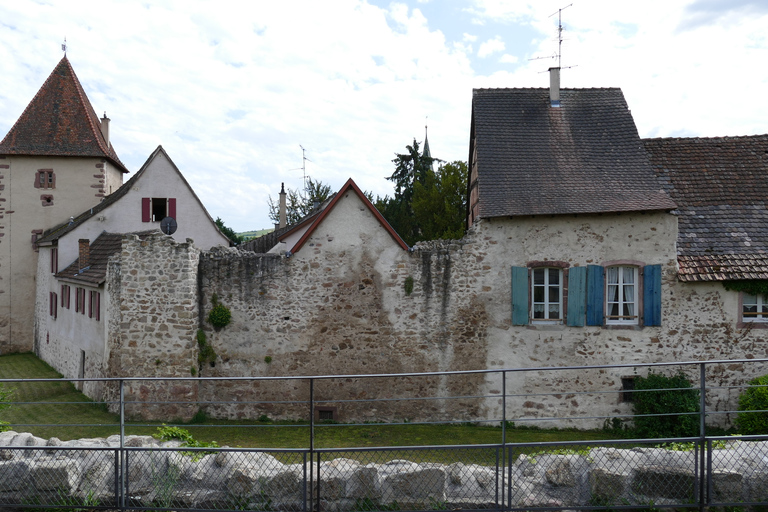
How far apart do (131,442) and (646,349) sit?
10.5 metres

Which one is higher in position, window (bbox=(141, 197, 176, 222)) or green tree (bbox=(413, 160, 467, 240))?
green tree (bbox=(413, 160, 467, 240))

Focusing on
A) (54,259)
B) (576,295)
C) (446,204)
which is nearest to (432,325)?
(576,295)

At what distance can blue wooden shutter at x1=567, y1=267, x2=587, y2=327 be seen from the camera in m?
12.8

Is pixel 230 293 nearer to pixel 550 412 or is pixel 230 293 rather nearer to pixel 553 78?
pixel 550 412

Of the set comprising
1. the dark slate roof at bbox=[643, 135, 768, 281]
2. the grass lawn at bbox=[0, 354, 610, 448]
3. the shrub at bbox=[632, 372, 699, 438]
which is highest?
the dark slate roof at bbox=[643, 135, 768, 281]

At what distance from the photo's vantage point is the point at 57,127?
24984 mm

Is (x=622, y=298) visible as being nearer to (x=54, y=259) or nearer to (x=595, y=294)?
(x=595, y=294)

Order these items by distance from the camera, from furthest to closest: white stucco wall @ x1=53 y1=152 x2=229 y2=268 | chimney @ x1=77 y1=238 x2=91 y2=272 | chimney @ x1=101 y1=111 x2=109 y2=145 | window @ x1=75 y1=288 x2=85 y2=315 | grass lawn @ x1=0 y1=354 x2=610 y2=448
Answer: chimney @ x1=101 y1=111 x2=109 y2=145 → white stucco wall @ x1=53 y1=152 x2=229 y2=268 → chimney @ x1=77 y1=238 x2=91 y2=272 → window @ x1=75 y1=288 x2=85 y2=315 → grass lawn @ x1=0 y1=354 x2=610 y2=448

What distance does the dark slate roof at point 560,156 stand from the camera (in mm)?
12875

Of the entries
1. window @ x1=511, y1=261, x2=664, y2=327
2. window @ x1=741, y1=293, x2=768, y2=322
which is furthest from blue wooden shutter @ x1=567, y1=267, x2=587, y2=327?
window @ x1=741, y1=293, x2=768, y2=322

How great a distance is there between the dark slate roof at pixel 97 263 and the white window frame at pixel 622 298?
1200cm

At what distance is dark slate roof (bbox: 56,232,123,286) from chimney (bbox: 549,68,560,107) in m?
11.9

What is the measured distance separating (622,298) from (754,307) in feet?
9.15

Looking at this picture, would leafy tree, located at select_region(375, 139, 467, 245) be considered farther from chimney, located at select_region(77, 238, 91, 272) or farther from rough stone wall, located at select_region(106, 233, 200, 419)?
rough stone wall, located at select_region(106, 233, 200, 419)
